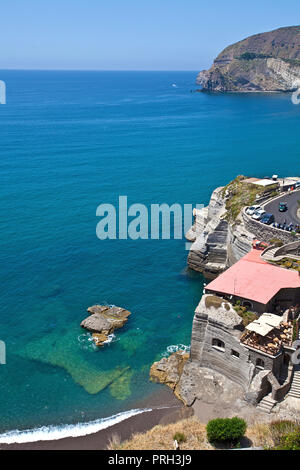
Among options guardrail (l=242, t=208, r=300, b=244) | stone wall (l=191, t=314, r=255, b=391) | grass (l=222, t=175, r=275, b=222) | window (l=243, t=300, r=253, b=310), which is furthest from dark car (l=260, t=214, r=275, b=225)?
stone wall (l=191, t=314, r=255, b=391)

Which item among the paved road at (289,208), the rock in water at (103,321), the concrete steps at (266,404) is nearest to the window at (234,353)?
the concrete steps at (266,404)

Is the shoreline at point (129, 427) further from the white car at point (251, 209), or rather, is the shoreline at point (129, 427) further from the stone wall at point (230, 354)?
the white car at point (251, 209)

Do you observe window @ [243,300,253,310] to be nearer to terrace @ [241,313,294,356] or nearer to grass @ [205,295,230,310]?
grass @ [205,295,230,310]

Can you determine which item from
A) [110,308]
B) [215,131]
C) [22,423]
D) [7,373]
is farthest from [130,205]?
[215,131]

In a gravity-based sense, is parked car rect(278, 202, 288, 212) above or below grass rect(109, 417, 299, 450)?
above

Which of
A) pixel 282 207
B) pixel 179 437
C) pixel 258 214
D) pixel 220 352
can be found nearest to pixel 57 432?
pixel 179 437

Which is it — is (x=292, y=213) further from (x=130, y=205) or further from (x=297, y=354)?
(x=130, y=205)
